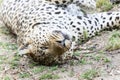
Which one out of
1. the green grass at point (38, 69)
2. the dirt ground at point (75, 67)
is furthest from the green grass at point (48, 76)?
the green grass at point (38, 69)

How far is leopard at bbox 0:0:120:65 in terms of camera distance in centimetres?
499

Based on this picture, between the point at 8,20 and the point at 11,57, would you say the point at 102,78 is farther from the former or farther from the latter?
the point at 8,20

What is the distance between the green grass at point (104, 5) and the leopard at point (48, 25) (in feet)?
2.25

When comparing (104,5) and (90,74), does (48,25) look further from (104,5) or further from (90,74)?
(104,5)

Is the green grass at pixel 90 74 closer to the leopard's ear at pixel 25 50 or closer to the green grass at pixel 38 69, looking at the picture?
the green grass at pixel 38 69

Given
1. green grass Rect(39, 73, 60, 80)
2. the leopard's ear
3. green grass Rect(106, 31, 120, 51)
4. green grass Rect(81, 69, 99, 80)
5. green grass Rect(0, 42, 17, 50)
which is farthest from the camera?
green grass Rect(0, 42, 17, 50)

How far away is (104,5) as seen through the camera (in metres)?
7.22

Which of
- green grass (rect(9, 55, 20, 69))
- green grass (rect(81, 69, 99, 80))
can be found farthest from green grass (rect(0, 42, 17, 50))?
green grass (rect(81, 69, 99, 80))

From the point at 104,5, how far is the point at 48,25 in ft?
6.50

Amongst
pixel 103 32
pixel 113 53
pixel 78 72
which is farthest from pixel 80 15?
pixel 78 72

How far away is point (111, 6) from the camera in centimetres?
714

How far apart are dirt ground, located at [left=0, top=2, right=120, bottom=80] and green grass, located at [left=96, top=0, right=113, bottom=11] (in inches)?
55.0

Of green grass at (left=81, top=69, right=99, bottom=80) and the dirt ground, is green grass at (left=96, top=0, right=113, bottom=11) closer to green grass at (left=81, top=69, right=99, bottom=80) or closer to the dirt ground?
the dirt ground

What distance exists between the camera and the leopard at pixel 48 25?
16.4 feet
